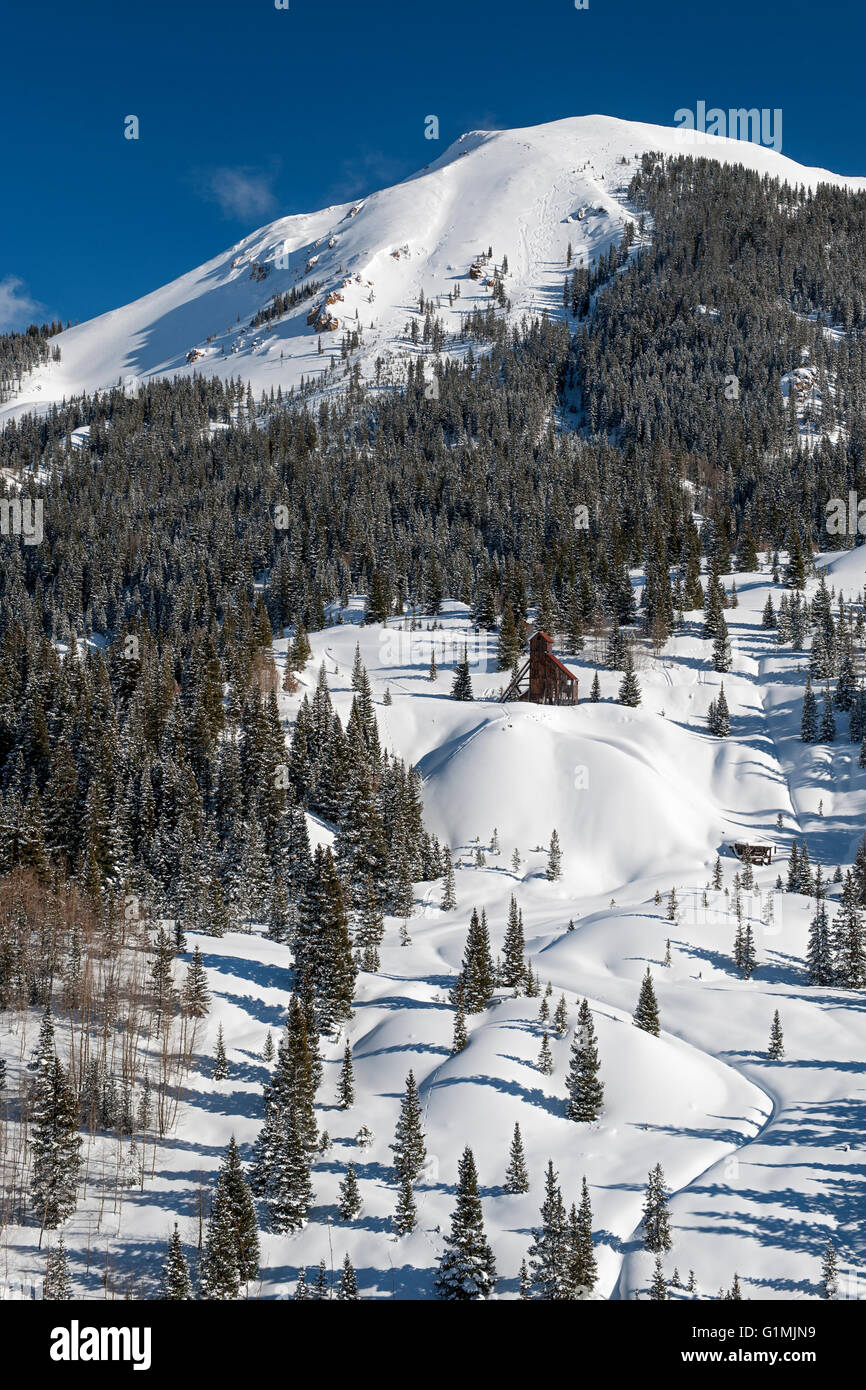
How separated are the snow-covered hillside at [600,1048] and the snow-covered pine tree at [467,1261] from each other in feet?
3.23

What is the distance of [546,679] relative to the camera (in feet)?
263

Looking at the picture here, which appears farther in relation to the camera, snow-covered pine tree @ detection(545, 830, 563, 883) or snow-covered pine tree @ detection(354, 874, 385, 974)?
snow-covered pine tree @ detection(545, 830, 563, 883)

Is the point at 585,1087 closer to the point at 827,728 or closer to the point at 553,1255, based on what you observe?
the point at 553,1255

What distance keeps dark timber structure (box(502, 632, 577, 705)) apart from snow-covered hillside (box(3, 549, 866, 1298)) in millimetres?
5988

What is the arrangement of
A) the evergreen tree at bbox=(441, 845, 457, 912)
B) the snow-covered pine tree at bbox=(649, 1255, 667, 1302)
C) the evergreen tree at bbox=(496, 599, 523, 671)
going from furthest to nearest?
the evergreen tree at bbox=(496, 599, 523, 671) → the evergreen tree at bbox=(441, 845, 457, 912) → the snow-covered pine tree at bbox=(649, 1255, 667, 1302)

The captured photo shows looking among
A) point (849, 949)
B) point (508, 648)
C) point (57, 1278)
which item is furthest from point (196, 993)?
point (508, 648)

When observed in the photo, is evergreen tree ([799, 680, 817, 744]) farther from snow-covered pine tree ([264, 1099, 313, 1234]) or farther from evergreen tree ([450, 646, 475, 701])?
snow-covered pine tree ([264, 1099, 313, 1234])

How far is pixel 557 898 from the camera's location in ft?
187

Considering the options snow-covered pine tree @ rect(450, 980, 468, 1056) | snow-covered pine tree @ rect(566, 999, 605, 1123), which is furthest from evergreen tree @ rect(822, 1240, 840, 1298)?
snow-covered pine tree @ rect(450, 980, 468, 1056)

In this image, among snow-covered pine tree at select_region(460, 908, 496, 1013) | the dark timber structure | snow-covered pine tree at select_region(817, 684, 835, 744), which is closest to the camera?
snow-covered pine tree at select_region(460, 908, 496, 1013)

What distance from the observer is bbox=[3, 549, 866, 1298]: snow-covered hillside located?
25.2 metres

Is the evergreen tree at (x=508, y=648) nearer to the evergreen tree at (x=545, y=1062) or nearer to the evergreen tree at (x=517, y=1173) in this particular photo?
the evergreen tree at (x=545, y=1062)
